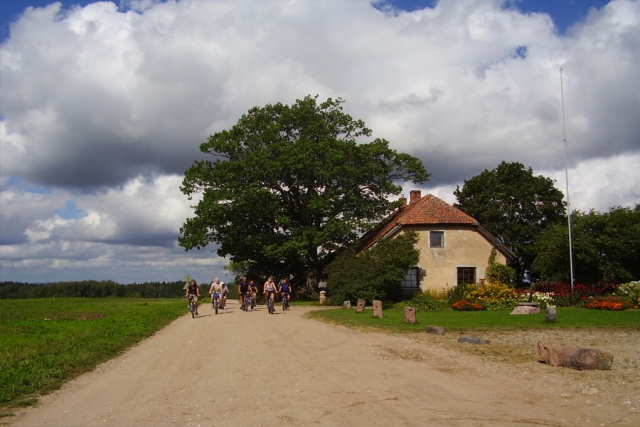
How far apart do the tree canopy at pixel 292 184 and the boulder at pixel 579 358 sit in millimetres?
23478

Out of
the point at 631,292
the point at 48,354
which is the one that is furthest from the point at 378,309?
the point at 631,292

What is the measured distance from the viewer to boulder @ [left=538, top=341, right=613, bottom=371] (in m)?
9.69

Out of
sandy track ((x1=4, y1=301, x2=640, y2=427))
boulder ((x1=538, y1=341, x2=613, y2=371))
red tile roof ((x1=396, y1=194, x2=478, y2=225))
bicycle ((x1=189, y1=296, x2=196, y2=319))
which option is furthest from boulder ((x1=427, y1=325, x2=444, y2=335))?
red tile roof ((x1=396, y1=194, x2=478, y2=225))

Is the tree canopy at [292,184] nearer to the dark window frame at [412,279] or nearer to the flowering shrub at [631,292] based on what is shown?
the dark window frame at [412,279]

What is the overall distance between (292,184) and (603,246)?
18.4 m

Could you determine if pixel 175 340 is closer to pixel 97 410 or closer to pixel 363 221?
pixel 97 410

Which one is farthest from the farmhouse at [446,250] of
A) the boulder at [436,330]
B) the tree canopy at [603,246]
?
the boulder at [436,330]

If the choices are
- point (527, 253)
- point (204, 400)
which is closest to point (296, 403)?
point (204, 400)

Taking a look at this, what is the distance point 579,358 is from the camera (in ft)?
32.3

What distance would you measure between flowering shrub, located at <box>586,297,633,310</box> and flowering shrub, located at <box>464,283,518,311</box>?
351 centimetres

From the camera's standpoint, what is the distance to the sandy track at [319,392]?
23.0ft

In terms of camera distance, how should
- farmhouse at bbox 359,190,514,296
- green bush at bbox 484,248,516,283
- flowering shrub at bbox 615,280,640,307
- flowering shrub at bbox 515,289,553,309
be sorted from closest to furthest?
flowering shrub at bbox 615,280,640,307
flowering shrub at bbox 515,289,553,309
green bush at bbox 484,248,516,283
farmhouse at bbox 359,190,514,296

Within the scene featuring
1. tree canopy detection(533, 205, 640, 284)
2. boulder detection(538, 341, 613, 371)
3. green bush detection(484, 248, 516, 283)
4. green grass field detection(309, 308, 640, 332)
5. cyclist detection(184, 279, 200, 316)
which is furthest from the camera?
green bush detection(484, 248, 516, 283)

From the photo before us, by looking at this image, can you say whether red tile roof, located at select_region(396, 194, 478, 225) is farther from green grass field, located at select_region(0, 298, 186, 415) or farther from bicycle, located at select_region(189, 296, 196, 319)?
green grass field, located at select_region(0, 298, 186, 415)
